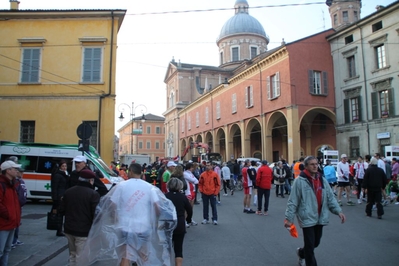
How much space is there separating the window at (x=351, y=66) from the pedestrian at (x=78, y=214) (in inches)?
1101

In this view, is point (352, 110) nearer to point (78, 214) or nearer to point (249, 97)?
point (249, 97)

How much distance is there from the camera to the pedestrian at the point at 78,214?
4617mm

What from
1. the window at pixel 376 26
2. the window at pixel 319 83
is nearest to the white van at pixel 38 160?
the window at pixel 319 83

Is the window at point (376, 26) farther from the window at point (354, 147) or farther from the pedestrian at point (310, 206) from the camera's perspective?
the pedestrian at point (310, 206)

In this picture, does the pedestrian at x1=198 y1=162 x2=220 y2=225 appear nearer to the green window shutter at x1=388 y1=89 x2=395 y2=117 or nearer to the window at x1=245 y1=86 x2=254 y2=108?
the green window shutter at x1=388 y1=89 x2=395 y2=117

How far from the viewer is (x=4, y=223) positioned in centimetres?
479

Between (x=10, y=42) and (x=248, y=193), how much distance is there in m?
15.1

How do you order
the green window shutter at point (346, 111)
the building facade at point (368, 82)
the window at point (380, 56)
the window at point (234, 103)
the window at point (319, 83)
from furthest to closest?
the window at point (234, 103)
the window at point (319, 83)
the green window shutter at point (346, 111)
the window at point (380, 56)
the building facade at point (368, 82)

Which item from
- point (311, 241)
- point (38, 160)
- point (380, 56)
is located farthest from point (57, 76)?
point (380, 56)

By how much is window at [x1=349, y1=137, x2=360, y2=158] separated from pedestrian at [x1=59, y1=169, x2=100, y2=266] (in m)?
26.5

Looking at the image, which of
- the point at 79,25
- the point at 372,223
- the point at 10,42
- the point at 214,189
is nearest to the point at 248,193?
the point at 214,189

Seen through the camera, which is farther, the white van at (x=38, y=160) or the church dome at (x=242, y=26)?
the church dome at (x=242, y=26)

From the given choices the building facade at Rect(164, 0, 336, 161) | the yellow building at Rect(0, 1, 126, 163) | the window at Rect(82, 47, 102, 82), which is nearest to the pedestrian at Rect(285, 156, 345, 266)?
the yellow building at Rect(0, 1, 126, 163)

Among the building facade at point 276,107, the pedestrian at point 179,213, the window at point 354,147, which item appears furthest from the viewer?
the building facade at point 276,107
